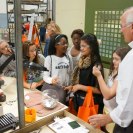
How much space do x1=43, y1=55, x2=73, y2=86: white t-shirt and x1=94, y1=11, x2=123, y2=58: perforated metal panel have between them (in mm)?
483

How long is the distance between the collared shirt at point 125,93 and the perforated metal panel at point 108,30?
4.20ft

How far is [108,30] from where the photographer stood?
2.54 metres

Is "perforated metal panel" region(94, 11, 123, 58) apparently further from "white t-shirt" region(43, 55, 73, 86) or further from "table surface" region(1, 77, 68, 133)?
"table surface" region(1, 77, 68, 133)

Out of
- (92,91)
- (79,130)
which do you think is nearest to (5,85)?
(92,91)

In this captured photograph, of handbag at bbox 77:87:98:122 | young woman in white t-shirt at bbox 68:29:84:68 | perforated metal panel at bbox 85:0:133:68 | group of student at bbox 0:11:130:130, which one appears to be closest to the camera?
handbag at bbox 77:87:98:122

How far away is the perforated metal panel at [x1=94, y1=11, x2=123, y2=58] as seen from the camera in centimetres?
244

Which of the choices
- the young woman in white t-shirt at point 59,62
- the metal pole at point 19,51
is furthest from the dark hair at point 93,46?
the metal pole at point 19,51

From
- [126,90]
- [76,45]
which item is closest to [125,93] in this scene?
[126,90]

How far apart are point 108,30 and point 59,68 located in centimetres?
74

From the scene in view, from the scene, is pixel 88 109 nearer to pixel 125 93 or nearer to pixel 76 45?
pixel 125 93

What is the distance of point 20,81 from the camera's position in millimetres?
1229

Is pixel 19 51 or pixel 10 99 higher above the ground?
pixel 19 51

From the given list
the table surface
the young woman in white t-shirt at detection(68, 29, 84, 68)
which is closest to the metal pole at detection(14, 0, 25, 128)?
the table surface

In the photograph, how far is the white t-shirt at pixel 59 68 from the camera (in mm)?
2434
